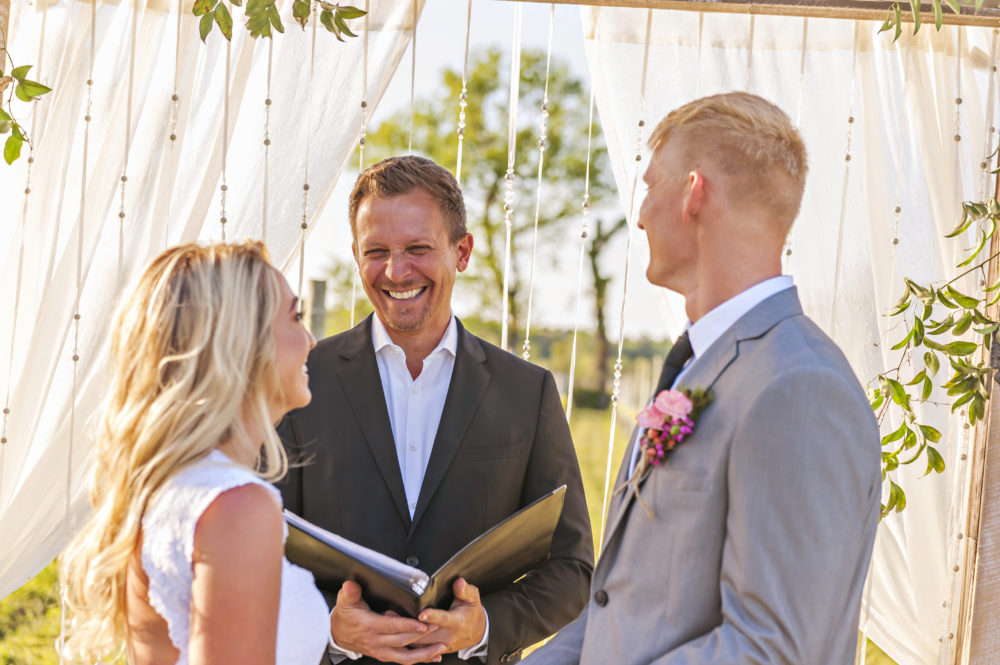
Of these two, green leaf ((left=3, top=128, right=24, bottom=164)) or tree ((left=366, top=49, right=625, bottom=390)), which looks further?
tree ((left=366, top=49, right=625, bottom=390))

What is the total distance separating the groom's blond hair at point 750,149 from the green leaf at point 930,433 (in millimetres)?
1373

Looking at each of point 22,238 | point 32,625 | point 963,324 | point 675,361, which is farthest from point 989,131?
point 32,625

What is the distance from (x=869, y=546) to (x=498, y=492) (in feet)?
3.07

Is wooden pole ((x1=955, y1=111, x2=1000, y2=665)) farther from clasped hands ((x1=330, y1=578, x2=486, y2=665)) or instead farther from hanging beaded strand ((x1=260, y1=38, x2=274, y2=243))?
hanging beaded strand ((x1=260, y1=38, x2=274, y2=243))

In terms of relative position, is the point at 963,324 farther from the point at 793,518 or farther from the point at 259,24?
the point at 259,24

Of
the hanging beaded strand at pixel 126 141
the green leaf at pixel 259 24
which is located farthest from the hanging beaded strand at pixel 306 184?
the hanging beaded strand at pixel 126 141

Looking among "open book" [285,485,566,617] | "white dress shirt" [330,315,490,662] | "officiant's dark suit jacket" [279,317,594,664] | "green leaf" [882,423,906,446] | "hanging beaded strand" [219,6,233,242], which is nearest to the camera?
"open book" [285,485,566,617]

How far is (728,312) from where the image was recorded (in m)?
1.63

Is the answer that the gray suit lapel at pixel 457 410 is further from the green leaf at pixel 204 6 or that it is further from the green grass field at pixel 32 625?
the green grass field at pixel 32 625

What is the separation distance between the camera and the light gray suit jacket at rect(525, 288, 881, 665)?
4.62 ft

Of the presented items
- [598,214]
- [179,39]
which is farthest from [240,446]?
[598,214]

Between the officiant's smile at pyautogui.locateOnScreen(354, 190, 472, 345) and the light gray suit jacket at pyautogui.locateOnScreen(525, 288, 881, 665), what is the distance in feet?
2.81

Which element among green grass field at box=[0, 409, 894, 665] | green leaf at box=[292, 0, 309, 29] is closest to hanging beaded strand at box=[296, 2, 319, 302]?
green leaf at box=[292, 0, 309, 29]

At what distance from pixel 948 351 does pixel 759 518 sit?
153 cm
